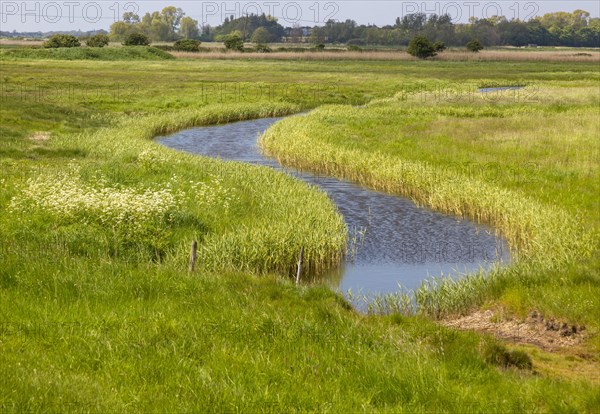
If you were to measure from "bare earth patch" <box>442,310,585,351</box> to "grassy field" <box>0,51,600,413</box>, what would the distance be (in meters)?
0.28

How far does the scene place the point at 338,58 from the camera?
145 meters

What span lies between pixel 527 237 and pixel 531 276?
5.66m

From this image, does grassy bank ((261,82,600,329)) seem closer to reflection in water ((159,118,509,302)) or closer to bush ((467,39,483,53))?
reflection in water ((159,118,509,302))

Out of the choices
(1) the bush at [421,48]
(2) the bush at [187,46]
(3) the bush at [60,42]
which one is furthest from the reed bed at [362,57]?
(3) the bush at [60,42]

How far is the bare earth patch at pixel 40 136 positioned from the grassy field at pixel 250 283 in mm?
156

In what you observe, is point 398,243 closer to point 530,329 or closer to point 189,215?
point 189,215

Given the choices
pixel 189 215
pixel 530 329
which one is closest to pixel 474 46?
pixel 189 215

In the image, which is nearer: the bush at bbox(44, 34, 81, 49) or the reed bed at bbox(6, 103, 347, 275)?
the reed bed at bbox(6, 103, 347, 275)

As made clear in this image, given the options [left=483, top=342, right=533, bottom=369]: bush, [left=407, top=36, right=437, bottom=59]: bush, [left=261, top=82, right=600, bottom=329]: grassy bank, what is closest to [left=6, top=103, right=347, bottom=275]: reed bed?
[left=261, top=82, right=600, bottom=329]: grassy bank

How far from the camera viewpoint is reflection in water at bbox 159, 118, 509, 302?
19344 millimetres

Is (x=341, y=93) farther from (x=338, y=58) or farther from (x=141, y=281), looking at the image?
(x=338, y=58)

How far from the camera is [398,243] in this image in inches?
892

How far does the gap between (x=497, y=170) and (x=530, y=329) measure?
16.6 metres

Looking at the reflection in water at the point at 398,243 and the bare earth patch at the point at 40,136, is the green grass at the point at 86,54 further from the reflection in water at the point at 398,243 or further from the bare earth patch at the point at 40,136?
the reflection in water at the point at 398,243
